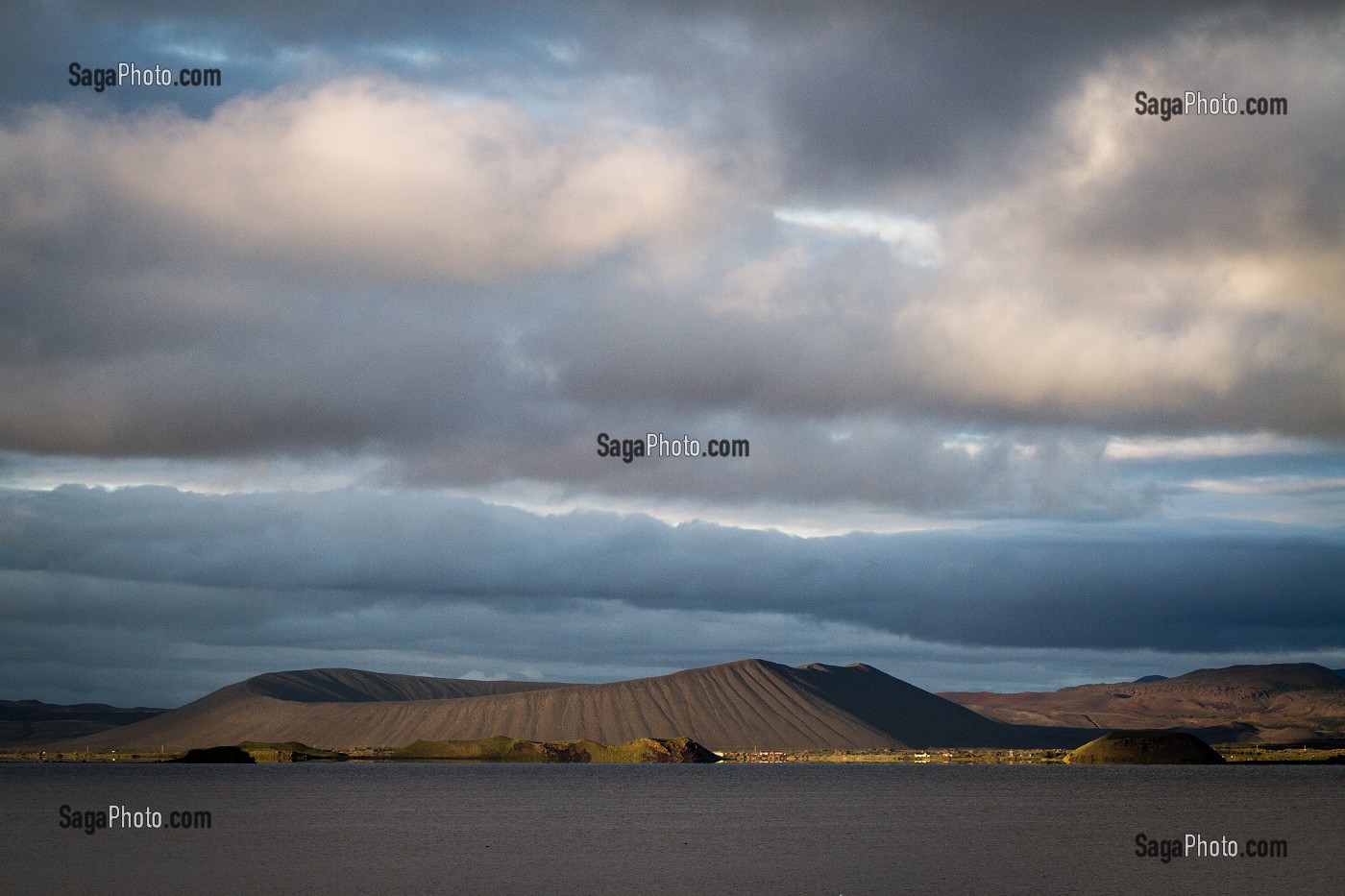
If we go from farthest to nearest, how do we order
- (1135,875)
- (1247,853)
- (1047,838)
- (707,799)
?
Answer: (707,799) → (1047,838) → (1247,853) → (1135,875)

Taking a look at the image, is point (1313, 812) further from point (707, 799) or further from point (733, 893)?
point (733, 893)

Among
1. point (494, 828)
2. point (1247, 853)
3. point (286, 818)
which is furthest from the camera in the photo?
point (286, 818)

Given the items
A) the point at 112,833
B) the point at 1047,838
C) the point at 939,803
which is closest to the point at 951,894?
the point at 1047,838

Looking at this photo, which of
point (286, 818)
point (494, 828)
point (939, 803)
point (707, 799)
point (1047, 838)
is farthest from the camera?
point (707, 799)

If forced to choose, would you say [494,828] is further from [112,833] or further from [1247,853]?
[1247,853]

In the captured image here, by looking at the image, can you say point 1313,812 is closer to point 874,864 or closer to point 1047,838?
point 1047,838

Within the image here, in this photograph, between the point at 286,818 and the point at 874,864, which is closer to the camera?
the point at 874,864

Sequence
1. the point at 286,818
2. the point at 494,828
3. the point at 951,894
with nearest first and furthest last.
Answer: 1. the point at 951,894
2. the point at 494,828
3. the point at 286,818

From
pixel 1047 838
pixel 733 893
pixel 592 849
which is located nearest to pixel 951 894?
pixel 733 893

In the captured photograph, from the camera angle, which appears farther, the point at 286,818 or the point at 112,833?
the point at 286,818
